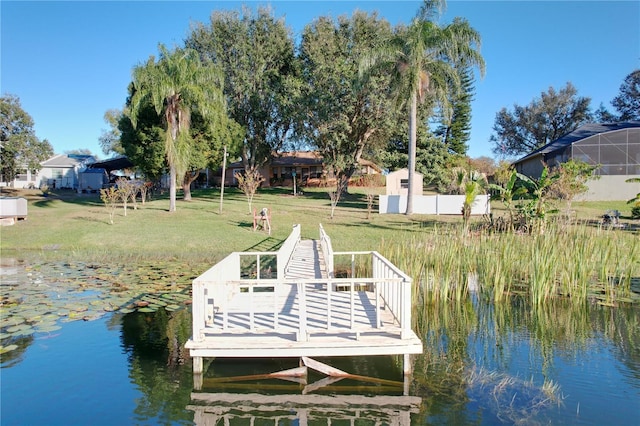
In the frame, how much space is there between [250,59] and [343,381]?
108ft

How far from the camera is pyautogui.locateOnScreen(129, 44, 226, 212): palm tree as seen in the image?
76.1ft

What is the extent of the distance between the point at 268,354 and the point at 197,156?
78.6ft

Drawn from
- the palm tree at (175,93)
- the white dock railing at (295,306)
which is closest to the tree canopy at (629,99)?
the palm tree at (175,93)

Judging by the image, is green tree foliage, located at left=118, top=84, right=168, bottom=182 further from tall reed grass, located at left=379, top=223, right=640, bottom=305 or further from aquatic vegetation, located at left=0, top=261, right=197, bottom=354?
tall reed grass, located at left=379, top=223, right=640, bottom=305

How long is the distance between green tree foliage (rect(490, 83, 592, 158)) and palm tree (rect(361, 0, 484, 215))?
3369cm

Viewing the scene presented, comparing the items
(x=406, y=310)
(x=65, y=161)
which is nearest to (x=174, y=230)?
(x=406, y=310)

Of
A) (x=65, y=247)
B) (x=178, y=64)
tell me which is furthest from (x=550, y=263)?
(x=178, y=64)

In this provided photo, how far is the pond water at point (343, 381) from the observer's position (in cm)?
509

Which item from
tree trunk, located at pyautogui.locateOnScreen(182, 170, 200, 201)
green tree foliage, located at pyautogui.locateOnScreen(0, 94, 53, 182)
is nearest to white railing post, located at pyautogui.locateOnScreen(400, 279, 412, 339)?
tree trunk, located at pyautogui.locateOnScreen(182, 170, 200, 201)

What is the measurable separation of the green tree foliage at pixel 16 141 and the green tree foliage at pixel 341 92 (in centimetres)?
2339

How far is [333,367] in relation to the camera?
6.29 meters

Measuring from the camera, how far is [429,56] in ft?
76.7

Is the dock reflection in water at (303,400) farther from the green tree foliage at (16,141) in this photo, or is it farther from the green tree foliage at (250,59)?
the green tree foliage at (16,141)

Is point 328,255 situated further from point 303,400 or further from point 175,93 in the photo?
point 175,93
